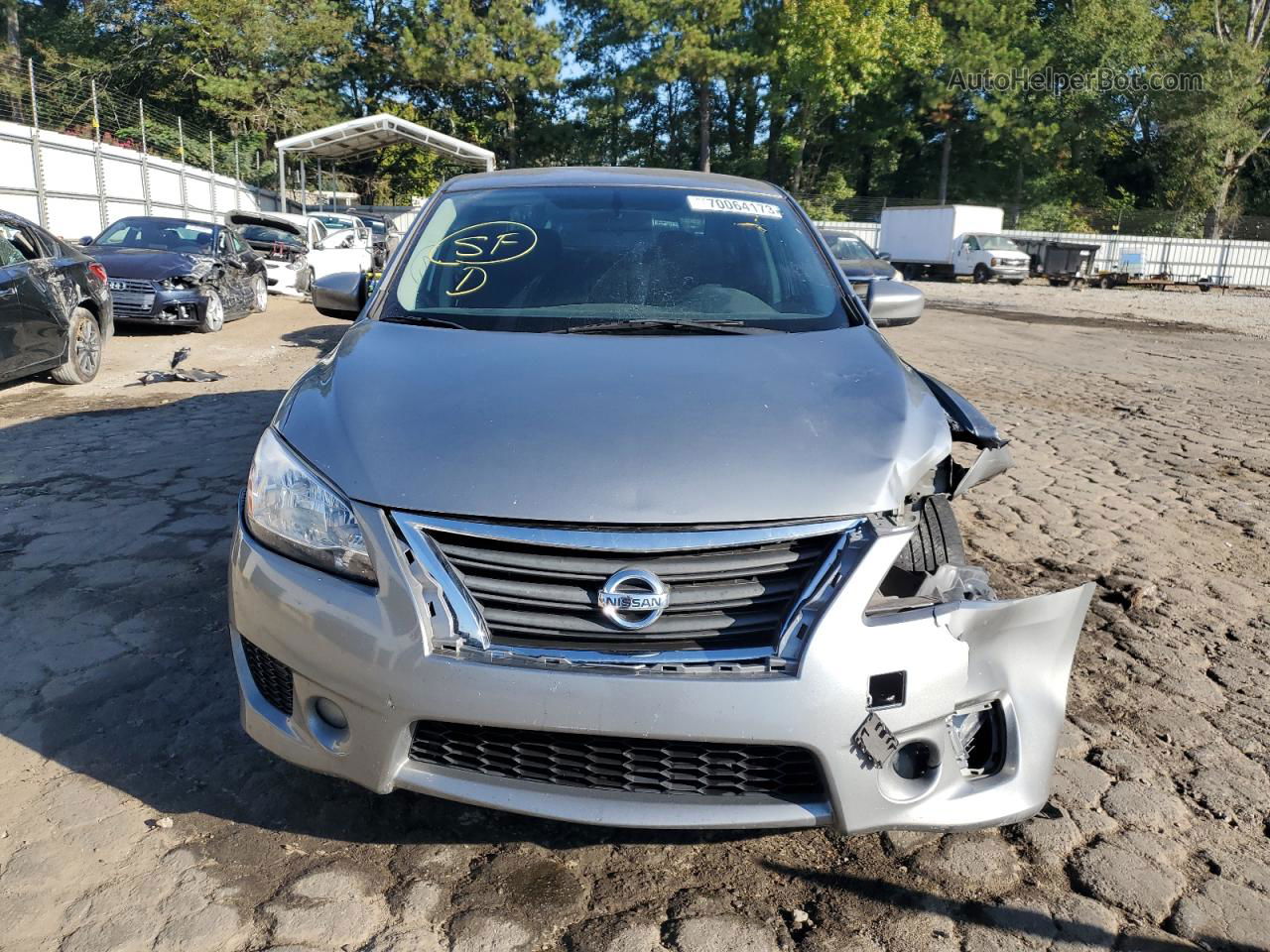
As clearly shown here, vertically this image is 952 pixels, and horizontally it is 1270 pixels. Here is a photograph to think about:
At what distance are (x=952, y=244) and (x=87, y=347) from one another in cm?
3138

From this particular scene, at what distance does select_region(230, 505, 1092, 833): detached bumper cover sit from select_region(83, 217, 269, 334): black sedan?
438 inches

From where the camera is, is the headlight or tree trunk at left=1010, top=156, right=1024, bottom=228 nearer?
the headlight

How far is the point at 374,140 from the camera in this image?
1121 inches

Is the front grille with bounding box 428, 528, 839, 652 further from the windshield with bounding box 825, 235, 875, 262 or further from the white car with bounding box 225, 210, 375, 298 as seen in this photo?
the windshield with bounding box 825, 235, 875, 262

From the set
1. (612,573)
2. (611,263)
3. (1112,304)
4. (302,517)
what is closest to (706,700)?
(612,573)

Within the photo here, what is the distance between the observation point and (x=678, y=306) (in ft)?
10.8

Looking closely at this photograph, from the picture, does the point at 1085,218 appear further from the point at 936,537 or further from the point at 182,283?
the point at 936,537

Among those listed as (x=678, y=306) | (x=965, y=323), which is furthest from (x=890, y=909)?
(x=965, y=323)

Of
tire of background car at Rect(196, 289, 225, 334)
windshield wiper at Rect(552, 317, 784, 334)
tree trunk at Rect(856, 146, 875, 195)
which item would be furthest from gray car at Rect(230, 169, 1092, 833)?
tree trunk at Rect(856, 146, 875, 195)

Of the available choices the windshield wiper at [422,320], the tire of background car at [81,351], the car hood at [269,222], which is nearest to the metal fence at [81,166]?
the car hood at [269,222]

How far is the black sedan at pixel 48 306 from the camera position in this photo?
736 centimetres

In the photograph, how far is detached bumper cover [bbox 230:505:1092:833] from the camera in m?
2.00

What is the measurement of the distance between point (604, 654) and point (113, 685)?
2.00 meters

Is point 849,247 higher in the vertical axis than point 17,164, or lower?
lower
